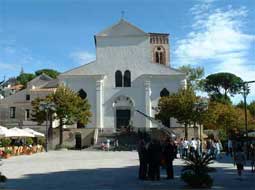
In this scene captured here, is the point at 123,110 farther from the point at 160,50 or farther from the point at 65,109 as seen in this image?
the point at 160,50

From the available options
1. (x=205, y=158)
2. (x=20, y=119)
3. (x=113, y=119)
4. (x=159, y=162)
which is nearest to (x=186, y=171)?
(x=205, y=158)

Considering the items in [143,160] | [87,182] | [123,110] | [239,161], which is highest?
[123,110]

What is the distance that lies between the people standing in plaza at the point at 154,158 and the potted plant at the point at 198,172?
2141 mm

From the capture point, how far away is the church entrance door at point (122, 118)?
2290 inches

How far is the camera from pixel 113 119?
57.9m

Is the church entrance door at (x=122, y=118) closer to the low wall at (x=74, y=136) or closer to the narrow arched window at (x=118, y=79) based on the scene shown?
the narrow arched window at (x=118, y=79)

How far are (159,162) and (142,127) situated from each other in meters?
39.9

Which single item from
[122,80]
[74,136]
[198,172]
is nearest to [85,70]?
[122,80]

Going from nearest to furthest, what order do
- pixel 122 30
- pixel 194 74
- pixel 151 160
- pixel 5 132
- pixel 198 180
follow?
pixel 198 180
pixel 151 160
pixel 5 132
pixel 122 30
pixel 194 74

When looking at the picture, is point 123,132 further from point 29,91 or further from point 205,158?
point 205,158

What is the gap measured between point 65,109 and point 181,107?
13.0 meters

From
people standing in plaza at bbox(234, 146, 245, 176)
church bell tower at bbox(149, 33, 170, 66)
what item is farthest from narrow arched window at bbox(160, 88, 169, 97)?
people standing in plaza at bbox(234, 146, 245, 176)

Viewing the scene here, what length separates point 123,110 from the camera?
5856 cm

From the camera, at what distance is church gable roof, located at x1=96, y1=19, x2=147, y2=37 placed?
60169 millimetres
